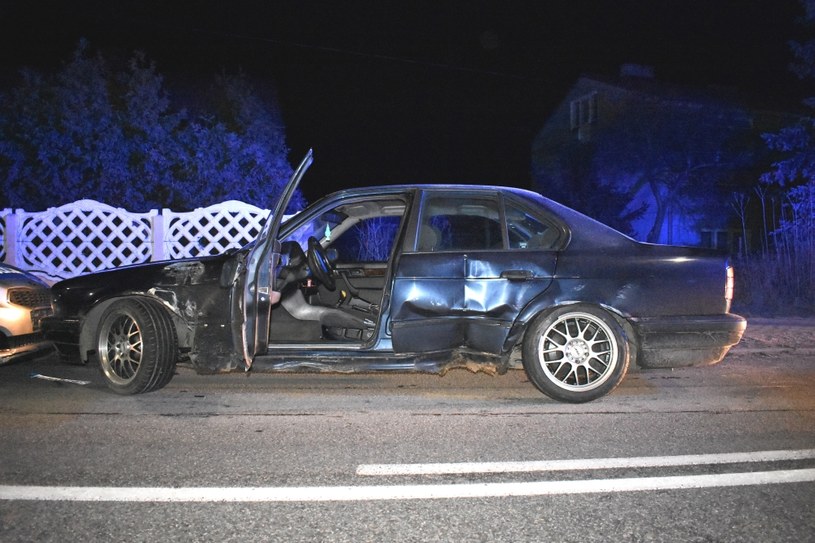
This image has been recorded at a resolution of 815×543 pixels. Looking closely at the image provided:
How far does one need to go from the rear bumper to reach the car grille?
208 inches

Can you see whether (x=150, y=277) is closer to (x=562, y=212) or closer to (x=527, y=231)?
(x=527, y=231)

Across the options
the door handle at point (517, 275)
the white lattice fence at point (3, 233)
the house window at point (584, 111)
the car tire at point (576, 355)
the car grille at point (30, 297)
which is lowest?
the car tire at point (576, 355)

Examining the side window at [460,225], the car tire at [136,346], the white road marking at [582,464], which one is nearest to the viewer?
the white road marking at [582,464]

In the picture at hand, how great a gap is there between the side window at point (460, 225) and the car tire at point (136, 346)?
6.77 feet

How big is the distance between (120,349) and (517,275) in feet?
10.1

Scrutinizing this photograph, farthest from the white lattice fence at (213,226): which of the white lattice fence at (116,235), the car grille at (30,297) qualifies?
the car grille at (30,297)

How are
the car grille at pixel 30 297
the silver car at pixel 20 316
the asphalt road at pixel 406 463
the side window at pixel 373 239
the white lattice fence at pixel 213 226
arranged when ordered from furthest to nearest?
the side window at pixel 373 239
the white lattice fence at pixel 213 226
the car grille at pixel 30 297
the silver car at pixel 20 316
the asphalt road at pixel 406 463

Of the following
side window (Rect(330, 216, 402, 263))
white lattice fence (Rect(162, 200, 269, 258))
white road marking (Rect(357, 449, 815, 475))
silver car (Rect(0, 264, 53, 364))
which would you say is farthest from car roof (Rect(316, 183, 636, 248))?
side window (Rect(330, 216, 402, 263))

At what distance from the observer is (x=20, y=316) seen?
5.58 meters

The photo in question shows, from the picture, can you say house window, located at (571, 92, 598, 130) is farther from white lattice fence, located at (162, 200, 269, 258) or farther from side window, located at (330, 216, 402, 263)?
white lattice fence, located at (162, 200, 269, 258)

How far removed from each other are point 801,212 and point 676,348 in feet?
31.4

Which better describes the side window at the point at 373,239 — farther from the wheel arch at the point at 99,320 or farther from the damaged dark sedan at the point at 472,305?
the damaged dark sedan at the point at 472,305

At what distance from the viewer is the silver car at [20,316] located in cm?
545

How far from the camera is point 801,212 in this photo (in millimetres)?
12047
